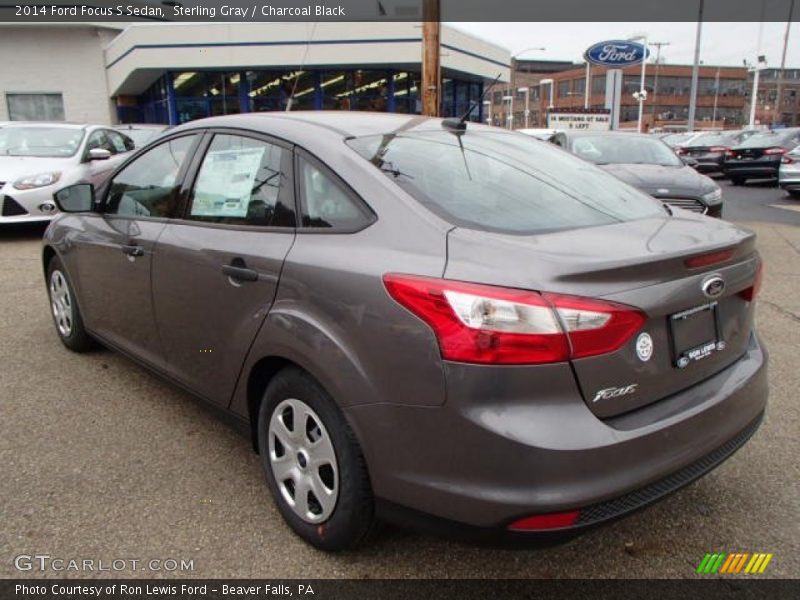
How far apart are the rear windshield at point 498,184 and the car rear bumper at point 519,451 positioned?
0.60 metres

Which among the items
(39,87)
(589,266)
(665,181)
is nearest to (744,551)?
(589,266)

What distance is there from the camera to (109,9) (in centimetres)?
2798

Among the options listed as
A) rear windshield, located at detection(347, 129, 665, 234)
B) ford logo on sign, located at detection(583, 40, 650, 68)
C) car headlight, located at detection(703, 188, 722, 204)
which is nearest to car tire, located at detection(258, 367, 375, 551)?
rear windshield, located at detection(347, 129, 665, 234)

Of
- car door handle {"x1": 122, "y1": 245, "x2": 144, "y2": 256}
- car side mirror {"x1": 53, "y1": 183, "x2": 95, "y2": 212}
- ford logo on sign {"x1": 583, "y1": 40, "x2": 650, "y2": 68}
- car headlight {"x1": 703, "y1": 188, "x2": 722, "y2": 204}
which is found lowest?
car headlight {"x1": 703, "y1": 188, "x2": 722, "y2": 204}

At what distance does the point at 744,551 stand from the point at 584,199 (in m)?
1.47

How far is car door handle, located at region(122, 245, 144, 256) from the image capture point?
3.29m

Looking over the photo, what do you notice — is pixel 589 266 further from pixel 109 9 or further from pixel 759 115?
pixel 759 115

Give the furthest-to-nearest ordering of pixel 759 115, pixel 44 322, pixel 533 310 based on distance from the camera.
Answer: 1. pixel 759 115
2. pixel 44 322
3. pixel 533 310

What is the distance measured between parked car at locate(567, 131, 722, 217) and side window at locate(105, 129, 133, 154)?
6.85m

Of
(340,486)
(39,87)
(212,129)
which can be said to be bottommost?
(340,486)

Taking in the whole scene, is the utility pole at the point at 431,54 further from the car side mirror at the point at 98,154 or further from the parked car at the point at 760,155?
the parked car at the point at 760,155

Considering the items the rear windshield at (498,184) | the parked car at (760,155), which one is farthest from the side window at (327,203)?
the parked car at (760,155)

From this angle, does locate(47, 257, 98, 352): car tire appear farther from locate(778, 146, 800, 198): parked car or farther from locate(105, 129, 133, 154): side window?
locate(778, 146, 800, 198): parked car

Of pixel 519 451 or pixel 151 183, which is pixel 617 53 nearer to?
pixel 151 183
